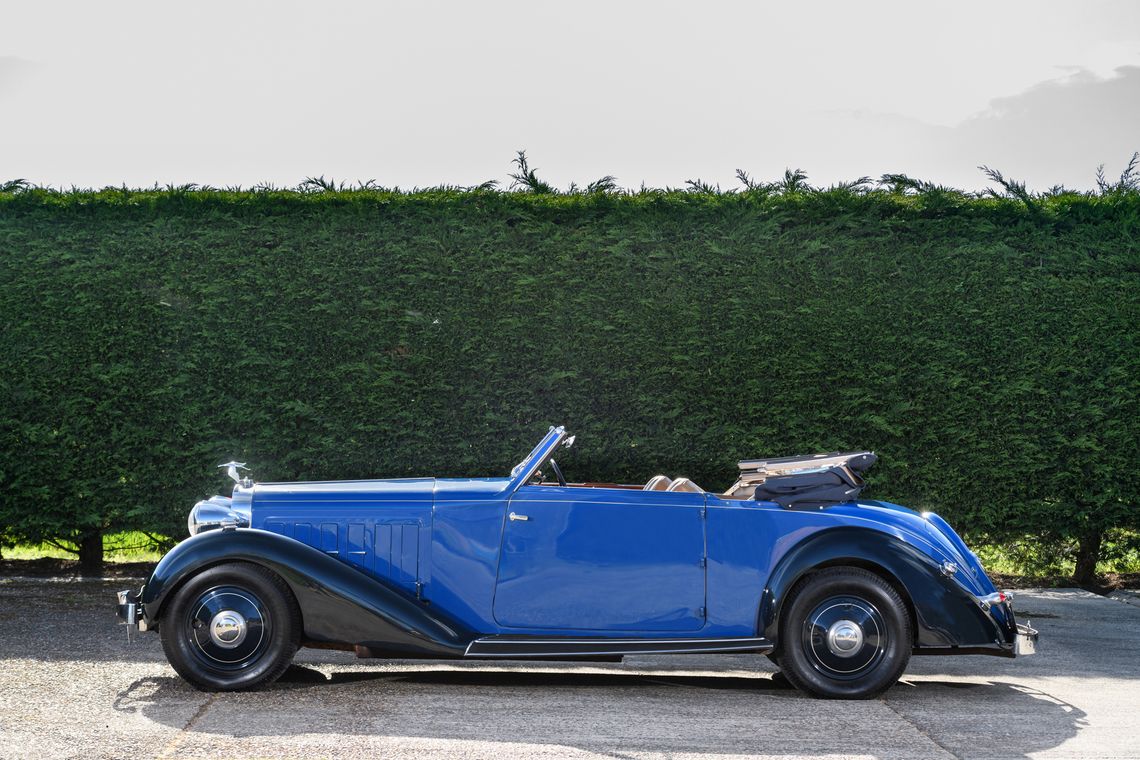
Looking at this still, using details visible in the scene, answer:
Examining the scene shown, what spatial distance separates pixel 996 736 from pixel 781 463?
5.64 ft

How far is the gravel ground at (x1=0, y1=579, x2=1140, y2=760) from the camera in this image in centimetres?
468

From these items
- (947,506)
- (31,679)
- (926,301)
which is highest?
(926,301)

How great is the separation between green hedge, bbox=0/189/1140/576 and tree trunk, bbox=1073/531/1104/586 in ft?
1.74

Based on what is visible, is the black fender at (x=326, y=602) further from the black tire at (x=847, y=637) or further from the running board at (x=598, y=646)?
the black tire at (x=847, y=637)

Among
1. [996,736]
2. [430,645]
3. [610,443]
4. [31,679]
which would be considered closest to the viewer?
[996,736]

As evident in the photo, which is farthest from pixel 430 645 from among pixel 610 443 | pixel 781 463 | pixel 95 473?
pixel 95 473

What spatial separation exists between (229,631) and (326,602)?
0.48 m

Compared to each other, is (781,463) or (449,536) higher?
(781,463)

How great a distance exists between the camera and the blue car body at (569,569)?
5.54m

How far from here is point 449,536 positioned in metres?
5.76

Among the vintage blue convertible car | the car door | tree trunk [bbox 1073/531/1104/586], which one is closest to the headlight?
the vintage blue convertible car

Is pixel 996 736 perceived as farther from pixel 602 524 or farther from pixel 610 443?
pixel 610 443

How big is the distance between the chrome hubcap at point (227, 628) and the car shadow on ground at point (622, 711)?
25 centimetres

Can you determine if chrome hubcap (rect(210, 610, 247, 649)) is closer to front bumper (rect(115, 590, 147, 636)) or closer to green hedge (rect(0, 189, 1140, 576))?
front bumper (rect(115, 590, 147, 636))
